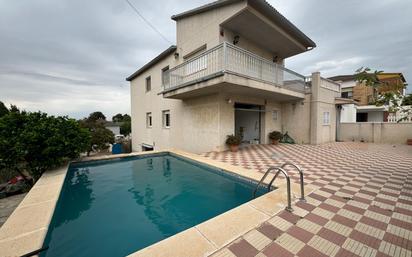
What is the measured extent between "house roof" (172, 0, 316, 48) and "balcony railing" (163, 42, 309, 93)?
2234mm

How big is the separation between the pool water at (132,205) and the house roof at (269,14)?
7.92m

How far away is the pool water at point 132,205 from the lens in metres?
2.90

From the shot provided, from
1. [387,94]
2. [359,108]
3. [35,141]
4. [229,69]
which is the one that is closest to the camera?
[387,94]

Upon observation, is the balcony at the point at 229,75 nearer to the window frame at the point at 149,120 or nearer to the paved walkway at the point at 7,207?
the window frame at the point at 149,120

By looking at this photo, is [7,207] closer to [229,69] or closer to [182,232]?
[182,232]

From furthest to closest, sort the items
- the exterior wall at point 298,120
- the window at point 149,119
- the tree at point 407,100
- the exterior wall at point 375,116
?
the exterior wall at point 375,116 < the window at point 149,119 < the exterior wall at point 298,120 < the tree at point 407,100

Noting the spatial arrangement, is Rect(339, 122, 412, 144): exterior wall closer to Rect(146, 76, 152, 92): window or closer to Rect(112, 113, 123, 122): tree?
Rect(146, 76, 152, 92): window

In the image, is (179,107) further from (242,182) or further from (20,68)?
(20,68)

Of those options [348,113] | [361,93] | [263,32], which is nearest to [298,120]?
[263,32]

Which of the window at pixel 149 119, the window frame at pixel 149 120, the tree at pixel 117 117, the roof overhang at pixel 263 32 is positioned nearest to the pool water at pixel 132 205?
the roof overhang at pixel 263 32

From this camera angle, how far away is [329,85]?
12484 millimetres

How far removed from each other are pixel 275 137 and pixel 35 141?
485 inches

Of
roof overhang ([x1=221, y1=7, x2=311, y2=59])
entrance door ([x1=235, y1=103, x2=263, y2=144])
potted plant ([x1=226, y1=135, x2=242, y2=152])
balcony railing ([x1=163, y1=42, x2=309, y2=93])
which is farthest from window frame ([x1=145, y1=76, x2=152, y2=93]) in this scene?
potted plant ([x1=226, y1=135, x2=242, y2=152])

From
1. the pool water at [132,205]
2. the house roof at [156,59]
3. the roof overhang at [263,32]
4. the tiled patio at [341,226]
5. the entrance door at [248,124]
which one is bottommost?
the pool water at [132,205]
